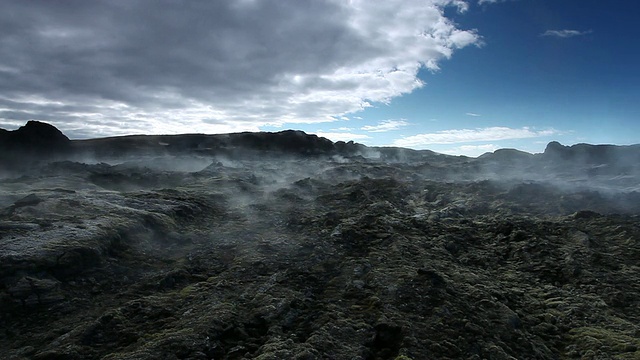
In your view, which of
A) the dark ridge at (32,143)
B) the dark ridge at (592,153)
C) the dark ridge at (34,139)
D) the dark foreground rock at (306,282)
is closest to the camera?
the dark foreground rock at (306,282)

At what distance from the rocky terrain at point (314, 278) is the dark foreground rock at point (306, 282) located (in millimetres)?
83

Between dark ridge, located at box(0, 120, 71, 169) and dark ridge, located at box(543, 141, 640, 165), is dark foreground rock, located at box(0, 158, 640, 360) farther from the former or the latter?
dark ridge, located at box(0, 120, 71, 169)

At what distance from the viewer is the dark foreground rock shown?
13.4 metres

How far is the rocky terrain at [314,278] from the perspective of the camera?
1345 centimetres

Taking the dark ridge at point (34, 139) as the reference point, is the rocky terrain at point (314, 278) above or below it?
below

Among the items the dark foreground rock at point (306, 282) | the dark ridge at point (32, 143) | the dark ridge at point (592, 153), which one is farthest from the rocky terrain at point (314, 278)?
the dark ridge at point (32, 143)

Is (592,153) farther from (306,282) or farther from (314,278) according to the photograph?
(306,282)

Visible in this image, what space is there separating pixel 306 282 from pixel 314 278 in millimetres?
662

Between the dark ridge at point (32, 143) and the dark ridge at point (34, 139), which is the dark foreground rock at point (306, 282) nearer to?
the dark ridge at point (32, 143)

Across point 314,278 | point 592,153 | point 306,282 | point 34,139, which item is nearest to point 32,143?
point 34,139

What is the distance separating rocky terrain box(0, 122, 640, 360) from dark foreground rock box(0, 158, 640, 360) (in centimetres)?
8

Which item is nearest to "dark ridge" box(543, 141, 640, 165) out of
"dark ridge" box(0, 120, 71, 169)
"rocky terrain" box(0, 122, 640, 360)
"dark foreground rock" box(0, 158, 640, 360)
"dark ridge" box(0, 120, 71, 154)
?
"rocky terrain" box(0, 122, 640, 360)

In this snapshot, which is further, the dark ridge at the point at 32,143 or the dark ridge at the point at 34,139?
the dark ridge at the point at 34,139

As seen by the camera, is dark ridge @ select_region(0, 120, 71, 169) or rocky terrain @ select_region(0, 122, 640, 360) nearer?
rocky terrain @ select_region(0, 122, 640, 360)
